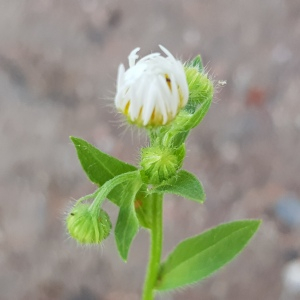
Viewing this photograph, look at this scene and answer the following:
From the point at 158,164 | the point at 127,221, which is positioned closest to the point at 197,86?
the point at 158,164

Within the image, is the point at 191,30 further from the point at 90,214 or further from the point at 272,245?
the point at 90,214

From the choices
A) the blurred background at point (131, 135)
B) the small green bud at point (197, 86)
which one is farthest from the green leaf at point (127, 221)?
the blurred background at point (131, 135)

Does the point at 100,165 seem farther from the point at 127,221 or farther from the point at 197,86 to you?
the point at 197,86

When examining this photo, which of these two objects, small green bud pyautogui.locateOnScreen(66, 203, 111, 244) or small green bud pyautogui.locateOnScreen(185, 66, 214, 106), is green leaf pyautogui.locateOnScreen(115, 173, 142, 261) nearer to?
small green bud pyautogui.locateOnScreen(66, 203, 111, 244)

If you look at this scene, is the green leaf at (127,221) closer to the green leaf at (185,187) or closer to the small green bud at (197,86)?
the green leaf at (185,187)

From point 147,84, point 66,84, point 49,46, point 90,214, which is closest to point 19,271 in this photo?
point 66,84
